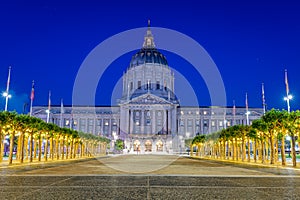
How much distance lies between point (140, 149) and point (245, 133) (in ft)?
261

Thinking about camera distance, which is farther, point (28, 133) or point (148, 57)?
point (148, 57)

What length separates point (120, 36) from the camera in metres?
19.4

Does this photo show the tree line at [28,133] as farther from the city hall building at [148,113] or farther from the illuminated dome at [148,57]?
the illuminated dome at [148,57]

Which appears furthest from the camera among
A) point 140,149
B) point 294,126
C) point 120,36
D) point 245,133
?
point 140,149

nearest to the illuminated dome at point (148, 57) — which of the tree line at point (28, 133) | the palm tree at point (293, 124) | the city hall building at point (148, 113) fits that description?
the city hall building at point (148, 113)

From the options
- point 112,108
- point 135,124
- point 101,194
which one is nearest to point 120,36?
point 101,194

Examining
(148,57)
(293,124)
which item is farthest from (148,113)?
(293,124)

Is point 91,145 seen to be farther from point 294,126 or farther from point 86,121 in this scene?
point 86,121

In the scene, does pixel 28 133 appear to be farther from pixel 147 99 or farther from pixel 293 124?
pixel 147 99

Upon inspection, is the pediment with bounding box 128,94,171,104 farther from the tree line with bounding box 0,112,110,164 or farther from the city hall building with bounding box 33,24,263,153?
the tree line with bounding box 0,112,110,164

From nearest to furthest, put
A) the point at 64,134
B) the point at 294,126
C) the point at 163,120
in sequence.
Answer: the point at 294,126 < the point at 64,134 < the point at 163,120

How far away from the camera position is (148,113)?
4983 inches

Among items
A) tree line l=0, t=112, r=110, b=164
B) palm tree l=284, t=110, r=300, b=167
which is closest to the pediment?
tree line l=0, t=112, r=110, b=164

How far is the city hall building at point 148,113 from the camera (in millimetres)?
125625
